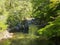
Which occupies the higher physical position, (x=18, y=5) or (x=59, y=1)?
(x=59, y=1)

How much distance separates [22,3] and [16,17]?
6.48 m

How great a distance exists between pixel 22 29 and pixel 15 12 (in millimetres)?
6189

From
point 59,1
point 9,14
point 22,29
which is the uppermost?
point 59,1

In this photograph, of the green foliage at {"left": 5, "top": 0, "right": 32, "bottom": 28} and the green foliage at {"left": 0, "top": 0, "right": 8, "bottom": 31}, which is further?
the green foliage at {"left": 5, "top": 0, "right": 32, "bottom": 28}

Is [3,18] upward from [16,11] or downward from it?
downward

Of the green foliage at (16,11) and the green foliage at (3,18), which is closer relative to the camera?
the green foliage at (3,18)

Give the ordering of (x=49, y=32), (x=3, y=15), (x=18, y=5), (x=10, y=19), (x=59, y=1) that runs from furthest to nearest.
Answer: (x=18, y=5) < (x=10, y=19) < (x=3, y=15) < (x=59, y=1) < (x=49, y=32)

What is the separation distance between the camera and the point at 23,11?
64.8m

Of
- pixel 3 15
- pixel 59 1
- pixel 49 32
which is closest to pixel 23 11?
pixel 3 15

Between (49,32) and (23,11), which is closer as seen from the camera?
(49,32)

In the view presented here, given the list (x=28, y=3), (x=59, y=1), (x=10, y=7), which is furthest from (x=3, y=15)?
(x=59, y=1)

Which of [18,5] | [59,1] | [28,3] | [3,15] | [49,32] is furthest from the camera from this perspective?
[28,3]

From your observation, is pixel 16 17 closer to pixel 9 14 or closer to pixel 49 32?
pixel 9 14

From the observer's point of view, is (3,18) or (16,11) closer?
(3,18)
